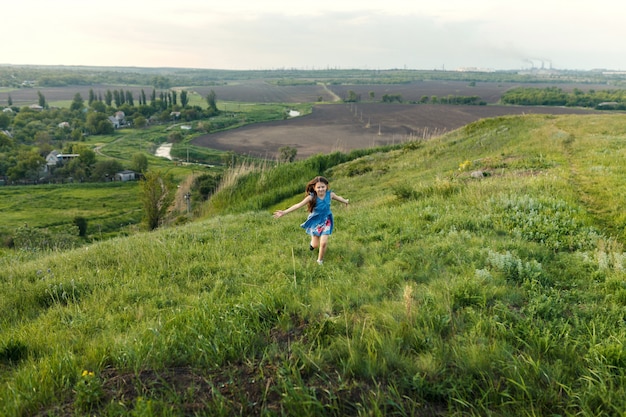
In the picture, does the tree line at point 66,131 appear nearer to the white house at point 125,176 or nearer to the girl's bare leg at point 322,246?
the white house at point 125,176

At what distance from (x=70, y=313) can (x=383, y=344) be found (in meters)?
4.28

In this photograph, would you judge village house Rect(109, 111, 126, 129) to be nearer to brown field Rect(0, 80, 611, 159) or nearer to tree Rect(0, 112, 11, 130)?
tree Rect(0, 112, 11, 130)

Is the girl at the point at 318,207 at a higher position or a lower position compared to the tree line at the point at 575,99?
lower

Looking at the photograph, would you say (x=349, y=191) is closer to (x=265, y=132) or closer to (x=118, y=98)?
(x=265, y=132)

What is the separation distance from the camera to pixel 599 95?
9700 cm

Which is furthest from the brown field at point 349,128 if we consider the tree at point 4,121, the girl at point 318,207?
the girl at point 318,207

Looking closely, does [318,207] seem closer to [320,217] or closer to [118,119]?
[320,217]

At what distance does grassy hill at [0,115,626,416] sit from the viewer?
3.03 metres

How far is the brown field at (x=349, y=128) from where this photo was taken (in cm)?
8006

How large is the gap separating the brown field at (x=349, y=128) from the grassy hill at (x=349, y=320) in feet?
207

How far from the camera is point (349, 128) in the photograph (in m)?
98.9

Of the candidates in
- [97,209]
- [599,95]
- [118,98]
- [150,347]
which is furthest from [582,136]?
[118,98]

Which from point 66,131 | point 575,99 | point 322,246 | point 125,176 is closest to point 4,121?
point 66,131

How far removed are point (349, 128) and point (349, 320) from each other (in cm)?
9770
